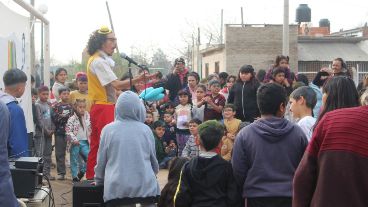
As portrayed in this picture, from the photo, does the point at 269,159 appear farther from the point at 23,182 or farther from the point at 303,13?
the point at 303,13

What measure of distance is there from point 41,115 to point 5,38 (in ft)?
11.3

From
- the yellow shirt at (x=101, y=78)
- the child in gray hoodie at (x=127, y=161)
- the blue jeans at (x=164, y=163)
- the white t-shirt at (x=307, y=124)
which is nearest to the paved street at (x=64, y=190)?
the blue jeans at (x=164, y=163)

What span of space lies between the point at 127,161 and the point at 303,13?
34552 millimetres

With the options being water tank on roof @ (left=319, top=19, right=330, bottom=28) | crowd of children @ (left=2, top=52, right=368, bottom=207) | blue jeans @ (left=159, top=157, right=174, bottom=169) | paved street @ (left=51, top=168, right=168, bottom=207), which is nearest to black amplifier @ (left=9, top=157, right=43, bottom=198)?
crowd of children @ (left=2, top=52, right=368, bottom=207)

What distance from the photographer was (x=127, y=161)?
18.9 ft

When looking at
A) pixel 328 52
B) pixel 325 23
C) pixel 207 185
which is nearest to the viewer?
pixel 207 185

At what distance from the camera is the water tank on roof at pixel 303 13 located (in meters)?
38.6

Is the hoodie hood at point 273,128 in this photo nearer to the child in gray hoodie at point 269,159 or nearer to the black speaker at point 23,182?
the child in gray hoodie at point 269,159

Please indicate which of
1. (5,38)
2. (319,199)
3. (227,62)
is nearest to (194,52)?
(227,62)

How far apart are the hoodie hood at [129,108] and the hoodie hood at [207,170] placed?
2.73 feet

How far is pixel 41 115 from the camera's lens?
1130 centimetres

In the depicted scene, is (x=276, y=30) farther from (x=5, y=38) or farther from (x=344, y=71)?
(x=5, y=38)

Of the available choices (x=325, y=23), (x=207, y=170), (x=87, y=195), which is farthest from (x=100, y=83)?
(x=325, y=23)

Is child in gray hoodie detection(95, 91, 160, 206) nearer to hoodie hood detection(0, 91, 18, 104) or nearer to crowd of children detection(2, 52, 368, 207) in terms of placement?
crowd of children detection(2, 52, 368, 207)
